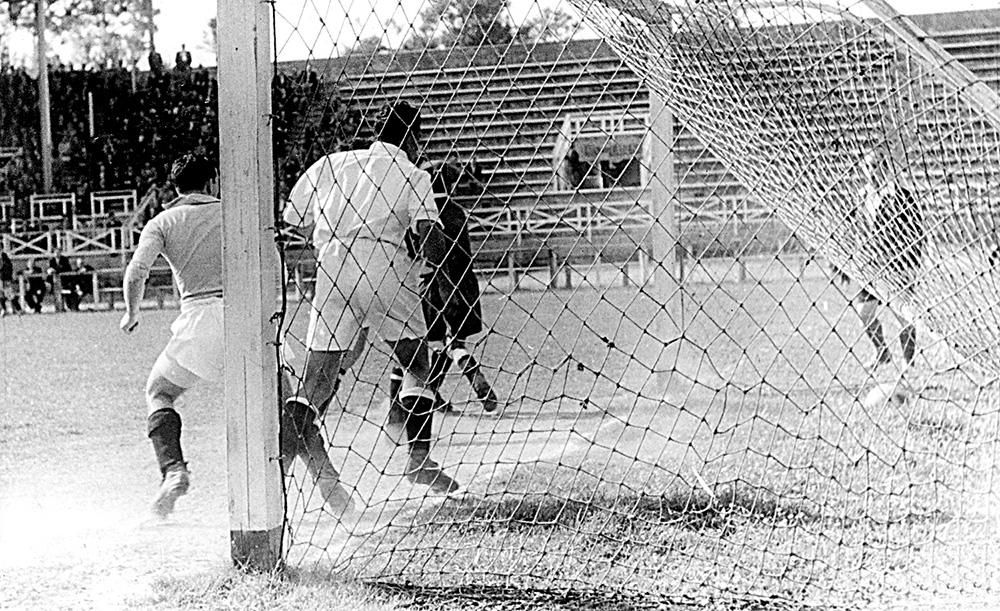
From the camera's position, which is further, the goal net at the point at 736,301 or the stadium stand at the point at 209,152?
the stadium stand at the point at 209,152

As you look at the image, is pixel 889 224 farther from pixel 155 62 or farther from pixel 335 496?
pixel 155 62

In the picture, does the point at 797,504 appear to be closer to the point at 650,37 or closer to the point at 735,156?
the point at 735,156

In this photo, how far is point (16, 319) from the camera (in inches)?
693

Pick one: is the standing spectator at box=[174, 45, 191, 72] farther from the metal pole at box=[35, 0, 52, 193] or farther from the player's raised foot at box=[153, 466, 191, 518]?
the player's raised foot at box=[153, 466, 191, 518]

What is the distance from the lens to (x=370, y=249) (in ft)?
16.8

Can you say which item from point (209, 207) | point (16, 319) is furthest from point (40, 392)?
point (16, 319)

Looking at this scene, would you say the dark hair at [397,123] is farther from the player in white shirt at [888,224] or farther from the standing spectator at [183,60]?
the standing spectator at [183,60]

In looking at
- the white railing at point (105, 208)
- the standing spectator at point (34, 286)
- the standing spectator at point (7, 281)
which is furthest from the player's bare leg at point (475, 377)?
the standing spectator at point (7, 281)

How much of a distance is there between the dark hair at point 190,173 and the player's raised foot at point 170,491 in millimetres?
1216

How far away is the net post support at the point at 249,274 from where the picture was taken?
3.82 metres

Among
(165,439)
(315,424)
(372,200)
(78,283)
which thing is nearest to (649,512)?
(315,424)

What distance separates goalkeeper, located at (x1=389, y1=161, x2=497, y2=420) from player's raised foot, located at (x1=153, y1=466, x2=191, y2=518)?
96cm

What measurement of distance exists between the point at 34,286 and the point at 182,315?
576 inches

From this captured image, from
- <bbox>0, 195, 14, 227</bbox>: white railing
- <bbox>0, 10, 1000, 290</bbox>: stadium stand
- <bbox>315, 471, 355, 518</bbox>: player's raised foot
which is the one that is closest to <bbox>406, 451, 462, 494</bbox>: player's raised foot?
<bbox>315, 471, 355, 518</bbox>: player's raised foot
